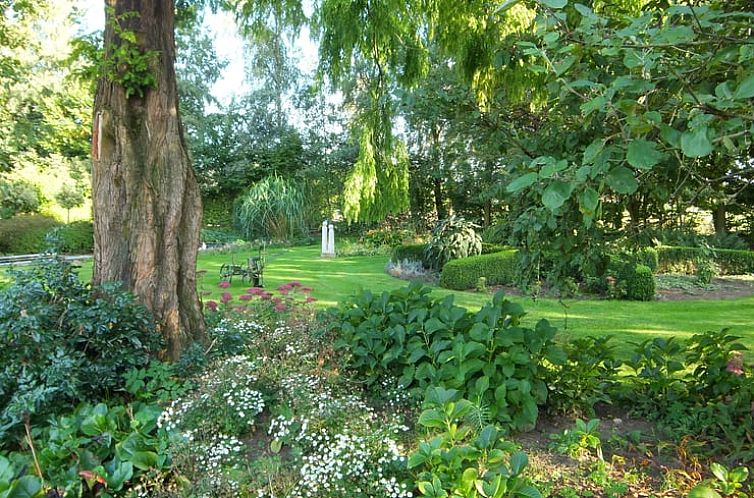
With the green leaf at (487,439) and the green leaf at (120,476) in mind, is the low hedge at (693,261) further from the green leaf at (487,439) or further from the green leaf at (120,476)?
the green leaf at (120,476)

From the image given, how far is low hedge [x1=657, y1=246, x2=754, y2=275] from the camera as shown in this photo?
9688 mm

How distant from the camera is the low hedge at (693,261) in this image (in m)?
9.69

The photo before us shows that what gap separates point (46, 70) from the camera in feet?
45.8

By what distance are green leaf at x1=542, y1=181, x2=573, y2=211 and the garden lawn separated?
123 inches

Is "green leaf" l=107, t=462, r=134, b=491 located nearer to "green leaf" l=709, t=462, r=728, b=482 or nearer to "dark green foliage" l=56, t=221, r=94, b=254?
"green leaf" l=709, t=462, r=728, b=482

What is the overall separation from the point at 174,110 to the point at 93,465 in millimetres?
2182

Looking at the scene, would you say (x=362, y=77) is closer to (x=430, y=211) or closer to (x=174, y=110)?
(x=174, y=110)

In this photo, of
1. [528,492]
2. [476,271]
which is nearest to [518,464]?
[528,492]

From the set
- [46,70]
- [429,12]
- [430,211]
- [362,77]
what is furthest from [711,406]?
[46,70]

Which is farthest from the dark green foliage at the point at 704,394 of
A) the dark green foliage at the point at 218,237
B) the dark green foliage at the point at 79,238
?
the dark green foliage at the point at 79,238

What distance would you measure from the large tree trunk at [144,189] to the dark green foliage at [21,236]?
41.1ft

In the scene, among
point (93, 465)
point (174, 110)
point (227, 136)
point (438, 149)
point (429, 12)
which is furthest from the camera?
point (227, 136)

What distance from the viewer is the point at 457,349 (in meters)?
2.51

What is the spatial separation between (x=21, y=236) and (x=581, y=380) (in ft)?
50.4
